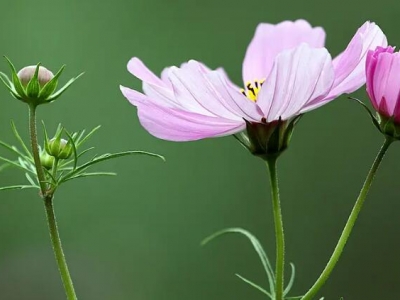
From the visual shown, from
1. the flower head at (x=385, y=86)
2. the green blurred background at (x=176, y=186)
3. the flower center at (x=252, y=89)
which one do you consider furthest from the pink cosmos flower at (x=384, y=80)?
the green blurred background at (x=176, y=186)

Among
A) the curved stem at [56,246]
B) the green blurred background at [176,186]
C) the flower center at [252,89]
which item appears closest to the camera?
the curved stem at [56,246]

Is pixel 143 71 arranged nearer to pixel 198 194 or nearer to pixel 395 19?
pixel 198 194

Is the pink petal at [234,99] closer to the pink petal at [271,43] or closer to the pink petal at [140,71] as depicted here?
the pink petal at [140,71]

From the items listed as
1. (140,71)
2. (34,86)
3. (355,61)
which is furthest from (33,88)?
(355,61)

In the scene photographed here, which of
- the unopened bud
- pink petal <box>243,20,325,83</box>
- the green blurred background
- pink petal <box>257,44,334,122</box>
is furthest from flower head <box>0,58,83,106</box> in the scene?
the green blurred background

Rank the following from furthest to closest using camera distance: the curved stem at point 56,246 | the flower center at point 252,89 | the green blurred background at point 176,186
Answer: the green blurred background at point 176,186 → the flower center at point 252,89 → the curved stem at point 56,246

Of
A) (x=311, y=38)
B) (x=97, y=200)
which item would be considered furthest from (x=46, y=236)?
(x=311, y=38)

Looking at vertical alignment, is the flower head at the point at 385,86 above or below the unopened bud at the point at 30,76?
below

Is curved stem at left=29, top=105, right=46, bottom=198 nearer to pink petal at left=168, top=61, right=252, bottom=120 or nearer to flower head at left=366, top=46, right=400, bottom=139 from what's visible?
pink petal at left=168, top=61, right=252, bottom=120
